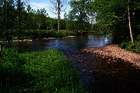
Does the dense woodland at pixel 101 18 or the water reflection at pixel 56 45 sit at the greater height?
the dense woodland at pixel 101 18

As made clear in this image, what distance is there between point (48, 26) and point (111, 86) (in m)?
87.8

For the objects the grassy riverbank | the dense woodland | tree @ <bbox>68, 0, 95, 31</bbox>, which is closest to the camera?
the grassy riverbank

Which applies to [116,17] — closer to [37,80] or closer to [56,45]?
[56,45]

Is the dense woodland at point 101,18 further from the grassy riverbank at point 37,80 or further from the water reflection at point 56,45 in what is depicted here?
the grassy riverbank at point 37,80

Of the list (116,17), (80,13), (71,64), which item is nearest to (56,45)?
(116,17)

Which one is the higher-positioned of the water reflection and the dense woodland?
the dense woodland

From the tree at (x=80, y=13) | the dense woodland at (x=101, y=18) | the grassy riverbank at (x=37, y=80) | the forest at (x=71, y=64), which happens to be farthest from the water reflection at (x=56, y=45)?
the tree at (x=80, y=13)

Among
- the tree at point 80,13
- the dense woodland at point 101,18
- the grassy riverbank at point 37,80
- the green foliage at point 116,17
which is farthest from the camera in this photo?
the tree at point 80,13

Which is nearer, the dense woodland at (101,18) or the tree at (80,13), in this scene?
the dense woodland at (101,18)

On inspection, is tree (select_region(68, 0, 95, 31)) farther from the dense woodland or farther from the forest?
the forest

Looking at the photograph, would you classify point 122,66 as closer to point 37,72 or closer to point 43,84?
A: point 37,72

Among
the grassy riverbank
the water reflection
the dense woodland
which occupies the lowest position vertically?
the water reflection

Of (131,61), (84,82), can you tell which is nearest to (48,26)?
(131,61)

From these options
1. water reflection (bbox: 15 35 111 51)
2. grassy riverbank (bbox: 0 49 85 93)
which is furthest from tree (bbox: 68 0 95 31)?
grassy riverbank (bbox: 0 49 85 93)
